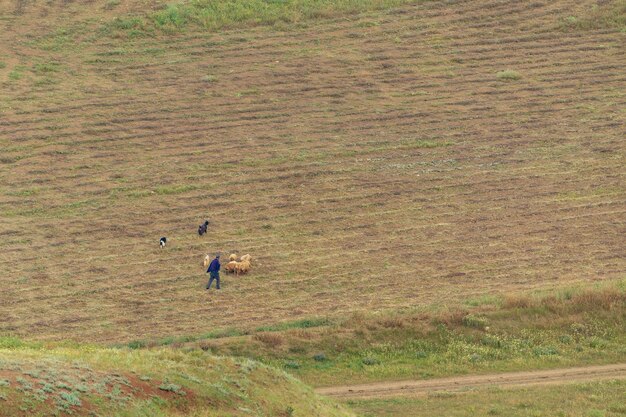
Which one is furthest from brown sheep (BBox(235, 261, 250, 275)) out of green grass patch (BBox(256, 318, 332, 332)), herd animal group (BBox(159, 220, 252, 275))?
green grass patch (BBox(256, 318, 332, 332))

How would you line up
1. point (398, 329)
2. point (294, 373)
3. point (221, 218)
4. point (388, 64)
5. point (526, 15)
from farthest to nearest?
point (526, 15) → point (388, 64) → point (221, 218) → point (398, 329) → point (294, 373)

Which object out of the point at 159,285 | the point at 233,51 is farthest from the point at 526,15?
the point at 159,285

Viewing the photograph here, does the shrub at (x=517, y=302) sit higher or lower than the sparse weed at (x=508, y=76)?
lower

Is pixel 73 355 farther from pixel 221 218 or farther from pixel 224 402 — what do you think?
pixel 221 218

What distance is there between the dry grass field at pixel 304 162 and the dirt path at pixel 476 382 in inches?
180

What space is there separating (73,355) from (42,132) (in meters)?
22.7

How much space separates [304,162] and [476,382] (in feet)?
54.6

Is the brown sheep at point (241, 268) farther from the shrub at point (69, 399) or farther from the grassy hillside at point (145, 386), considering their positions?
the shrub at point (69, 399)

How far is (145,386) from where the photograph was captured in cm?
1986

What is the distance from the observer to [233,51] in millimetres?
51375

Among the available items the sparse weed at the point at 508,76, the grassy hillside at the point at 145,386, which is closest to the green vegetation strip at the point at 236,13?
the sparse weed at the point at 508,76

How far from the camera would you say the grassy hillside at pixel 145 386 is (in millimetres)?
18188

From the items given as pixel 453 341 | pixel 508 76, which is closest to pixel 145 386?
pixel 453 341

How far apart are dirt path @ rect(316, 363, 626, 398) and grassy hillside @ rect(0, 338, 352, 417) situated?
9.67ft
